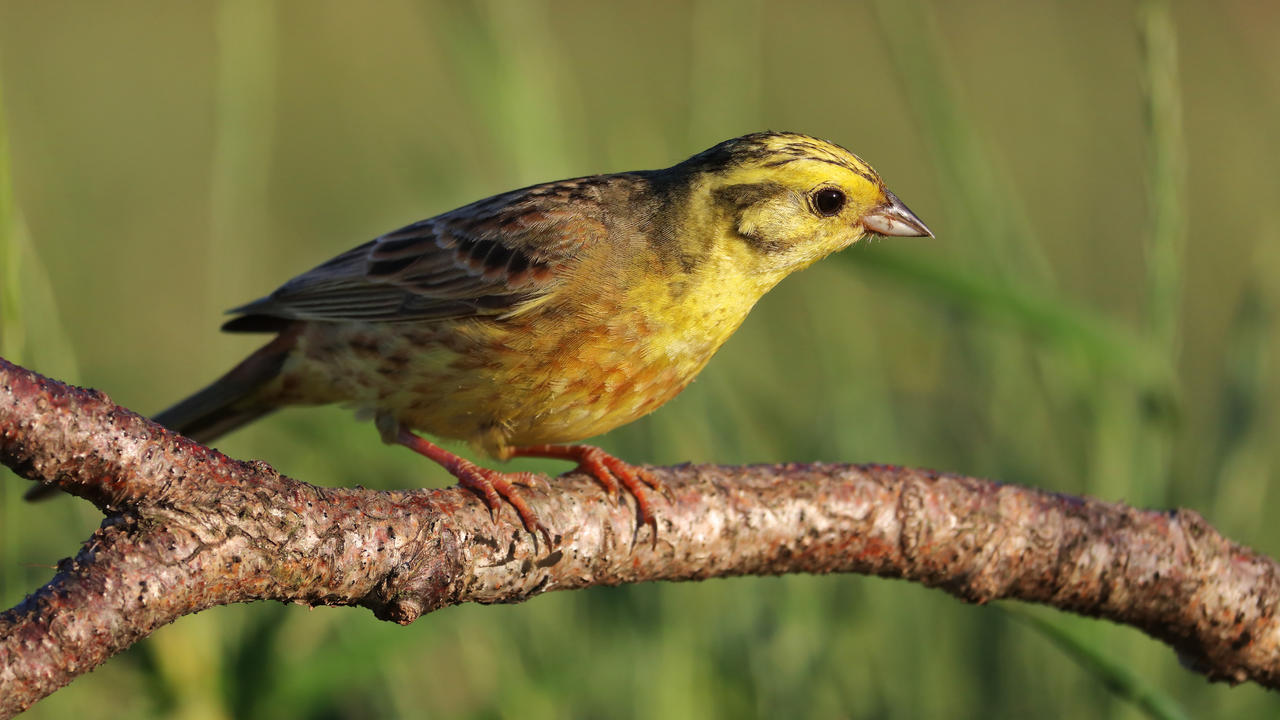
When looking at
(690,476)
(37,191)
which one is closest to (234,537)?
(690,476)

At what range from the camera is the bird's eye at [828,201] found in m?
3.74

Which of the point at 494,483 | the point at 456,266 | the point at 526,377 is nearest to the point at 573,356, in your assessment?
the point at 526,377

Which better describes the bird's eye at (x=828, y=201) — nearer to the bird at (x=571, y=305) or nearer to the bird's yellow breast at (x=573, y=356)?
the bird at (x=571, y=305)

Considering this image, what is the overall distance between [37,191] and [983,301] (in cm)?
722

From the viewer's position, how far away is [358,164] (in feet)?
30.2

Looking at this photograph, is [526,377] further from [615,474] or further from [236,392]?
[236,392]

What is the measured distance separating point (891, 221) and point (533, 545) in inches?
61.1

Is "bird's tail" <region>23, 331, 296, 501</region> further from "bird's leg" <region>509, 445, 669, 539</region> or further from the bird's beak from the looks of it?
the bird's beak

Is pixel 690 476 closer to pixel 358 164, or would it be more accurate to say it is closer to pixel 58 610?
pixel 58 610

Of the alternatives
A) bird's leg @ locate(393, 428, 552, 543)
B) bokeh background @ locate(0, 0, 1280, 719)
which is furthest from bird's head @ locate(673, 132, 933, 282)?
bird's leg @ locate(393, 428, 552, 543)

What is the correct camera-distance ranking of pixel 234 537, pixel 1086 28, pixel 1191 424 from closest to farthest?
pixel 234 537
pixel 1191 424
pixel 1086 28

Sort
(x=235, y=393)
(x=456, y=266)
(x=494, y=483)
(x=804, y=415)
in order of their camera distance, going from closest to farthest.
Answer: (x=494, y=483), (x=456, y=266), (x=235, y=393), (x=804, y=415)

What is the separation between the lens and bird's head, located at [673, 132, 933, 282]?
3.70m

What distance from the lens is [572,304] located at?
3.60 meters
